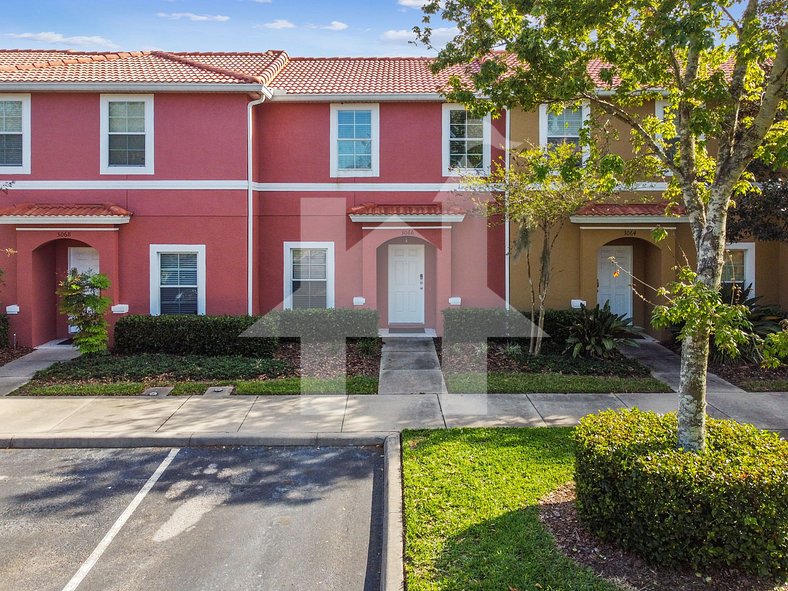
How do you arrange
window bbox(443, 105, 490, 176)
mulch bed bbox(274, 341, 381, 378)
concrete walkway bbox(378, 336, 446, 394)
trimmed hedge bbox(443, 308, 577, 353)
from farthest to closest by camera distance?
window bbox(443, 105, 490, 176)
trimmed hedge bbox(443, 308, 577, 353)
mulch bed bbox(274, 341, 381, 378)
concrete walkway bbox(378, 336, 446, 394)

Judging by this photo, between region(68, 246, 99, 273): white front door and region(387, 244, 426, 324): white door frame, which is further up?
region(68, 246, 99, 273): white front door

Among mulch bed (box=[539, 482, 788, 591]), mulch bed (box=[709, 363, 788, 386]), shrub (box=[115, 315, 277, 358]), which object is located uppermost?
shrub (box=[115, 315, 277, 358])

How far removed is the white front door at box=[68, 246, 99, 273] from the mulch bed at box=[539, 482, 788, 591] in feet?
41.3

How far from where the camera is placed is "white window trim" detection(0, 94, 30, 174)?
13062 millimetres

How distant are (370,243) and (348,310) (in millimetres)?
1742

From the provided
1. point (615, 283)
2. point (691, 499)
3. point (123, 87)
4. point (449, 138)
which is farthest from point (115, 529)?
point (615, 283)

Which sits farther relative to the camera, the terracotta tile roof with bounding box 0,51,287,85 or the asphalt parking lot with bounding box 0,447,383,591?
the terracotta tile roof with bounding box 0,51,287,85

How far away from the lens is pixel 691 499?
162 inches

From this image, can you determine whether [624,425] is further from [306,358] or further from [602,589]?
[306,358]

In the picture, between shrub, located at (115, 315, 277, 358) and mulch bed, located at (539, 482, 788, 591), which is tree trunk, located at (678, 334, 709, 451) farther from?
shrub, located at (115, 315, 277, 358)

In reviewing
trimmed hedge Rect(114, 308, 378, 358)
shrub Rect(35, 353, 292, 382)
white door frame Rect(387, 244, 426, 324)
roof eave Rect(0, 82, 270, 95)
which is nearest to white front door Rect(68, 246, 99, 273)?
trimmed hedge Rect(114, 308, 378, 358)

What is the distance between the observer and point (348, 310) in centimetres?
1283

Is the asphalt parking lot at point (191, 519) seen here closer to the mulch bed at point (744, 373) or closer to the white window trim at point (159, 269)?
the white window trim at point (159, 269)

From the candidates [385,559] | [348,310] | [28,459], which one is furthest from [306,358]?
[385,559]
